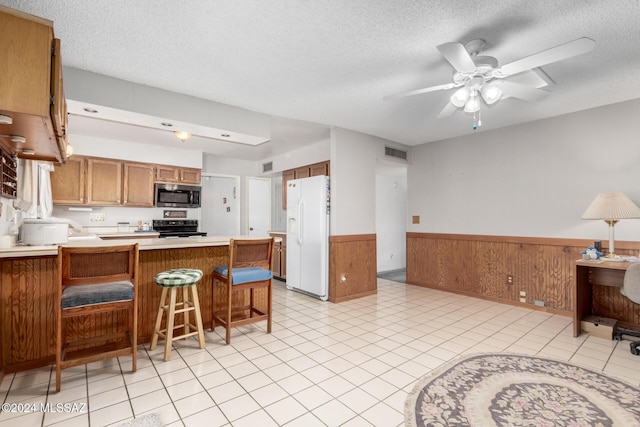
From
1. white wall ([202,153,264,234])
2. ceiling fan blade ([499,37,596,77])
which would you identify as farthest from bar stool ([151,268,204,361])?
white wall ([202,153,264,234])

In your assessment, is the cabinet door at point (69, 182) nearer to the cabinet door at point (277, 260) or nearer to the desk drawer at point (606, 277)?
the cabinet door at point (277, 260)

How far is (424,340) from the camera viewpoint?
119 inches

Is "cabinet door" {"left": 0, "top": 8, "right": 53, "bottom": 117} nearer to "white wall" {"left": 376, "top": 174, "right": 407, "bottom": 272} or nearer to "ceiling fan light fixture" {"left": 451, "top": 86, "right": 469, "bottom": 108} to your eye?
"ceiling fan light fixture" {"left": 451, "top": 86, "right": 469, "bottom": 108}

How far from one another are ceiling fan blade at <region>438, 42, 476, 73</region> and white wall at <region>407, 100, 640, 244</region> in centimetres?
270

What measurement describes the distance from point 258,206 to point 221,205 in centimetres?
82

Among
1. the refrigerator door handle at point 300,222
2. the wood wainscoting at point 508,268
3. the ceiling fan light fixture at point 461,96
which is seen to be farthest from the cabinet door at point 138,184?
the ceiling fan light fixture at point 461,96

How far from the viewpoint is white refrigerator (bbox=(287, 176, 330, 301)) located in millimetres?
4488

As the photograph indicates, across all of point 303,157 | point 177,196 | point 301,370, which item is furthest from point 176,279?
point 303,157

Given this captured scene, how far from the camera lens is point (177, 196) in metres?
5.65

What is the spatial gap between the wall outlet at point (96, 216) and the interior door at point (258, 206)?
2.66 m

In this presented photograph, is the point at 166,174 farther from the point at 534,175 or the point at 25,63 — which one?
the point at 534,175

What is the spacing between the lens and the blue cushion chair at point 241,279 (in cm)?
289

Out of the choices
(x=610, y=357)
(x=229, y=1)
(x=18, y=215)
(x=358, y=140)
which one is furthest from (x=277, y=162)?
(x=610, y=357)

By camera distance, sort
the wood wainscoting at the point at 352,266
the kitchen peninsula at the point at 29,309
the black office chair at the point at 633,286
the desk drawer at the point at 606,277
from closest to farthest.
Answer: the kitchen peninsula at the point at 29,309 < the black office chair at the point at 633,286 < the desk drawer at the point at 606,277 < the wood wainscoting at the point at 352,266
